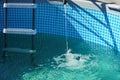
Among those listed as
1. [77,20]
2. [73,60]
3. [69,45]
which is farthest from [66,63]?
[77,20]

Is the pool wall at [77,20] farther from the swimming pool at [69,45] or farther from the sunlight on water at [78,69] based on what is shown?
the sunlight on water at [78,69]

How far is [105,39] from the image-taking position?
809cm

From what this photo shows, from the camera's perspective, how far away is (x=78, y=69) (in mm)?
7117

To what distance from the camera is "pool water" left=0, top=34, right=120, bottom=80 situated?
271 inches

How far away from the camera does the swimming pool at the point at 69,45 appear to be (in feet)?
22.9

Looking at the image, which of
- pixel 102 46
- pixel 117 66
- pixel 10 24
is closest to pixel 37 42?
pixel 10 24

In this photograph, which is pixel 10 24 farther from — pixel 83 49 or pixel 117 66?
pixel 117 66

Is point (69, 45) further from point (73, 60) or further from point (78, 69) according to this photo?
point (78, 69)

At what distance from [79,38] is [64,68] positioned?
1520mm

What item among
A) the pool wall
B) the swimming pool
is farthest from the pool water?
the pool wall

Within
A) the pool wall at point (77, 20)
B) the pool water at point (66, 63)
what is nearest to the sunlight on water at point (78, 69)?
the pool water at point (66, 63)

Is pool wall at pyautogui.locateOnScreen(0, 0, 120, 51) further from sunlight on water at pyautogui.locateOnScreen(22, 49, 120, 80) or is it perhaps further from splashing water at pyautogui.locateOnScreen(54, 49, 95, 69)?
splashing water at pyautogui.locateOnScreen(54, 49, 95, 69)

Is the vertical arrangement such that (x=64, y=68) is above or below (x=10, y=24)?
below

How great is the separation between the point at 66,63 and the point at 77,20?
147cm
